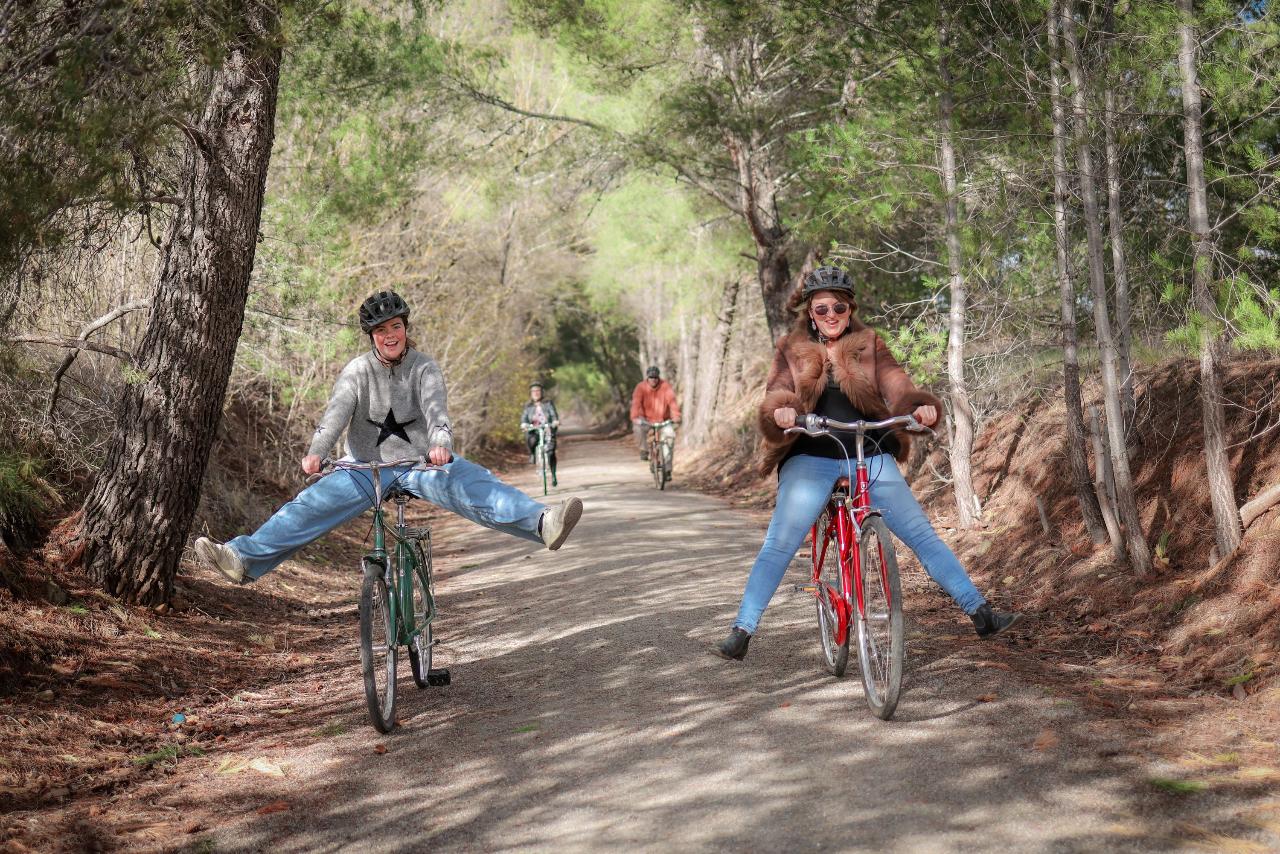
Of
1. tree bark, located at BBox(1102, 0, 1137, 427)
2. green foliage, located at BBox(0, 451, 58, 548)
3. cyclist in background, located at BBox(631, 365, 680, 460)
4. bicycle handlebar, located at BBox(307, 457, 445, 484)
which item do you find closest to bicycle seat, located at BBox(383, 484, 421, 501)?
bicycle handlebar, located at BBox(307, 457, 445, 484)

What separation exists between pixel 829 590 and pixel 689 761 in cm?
142

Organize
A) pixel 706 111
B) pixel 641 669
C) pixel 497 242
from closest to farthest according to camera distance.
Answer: pixel 641 669 < pixel 706 111 < pixel 497 242

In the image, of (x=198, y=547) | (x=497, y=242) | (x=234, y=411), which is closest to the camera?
(x=198, y=547)

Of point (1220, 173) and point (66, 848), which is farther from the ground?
point (1220, 173)

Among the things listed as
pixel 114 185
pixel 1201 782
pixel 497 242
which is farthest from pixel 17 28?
pixel 497 242

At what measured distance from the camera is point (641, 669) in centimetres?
682

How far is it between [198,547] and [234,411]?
923 cm

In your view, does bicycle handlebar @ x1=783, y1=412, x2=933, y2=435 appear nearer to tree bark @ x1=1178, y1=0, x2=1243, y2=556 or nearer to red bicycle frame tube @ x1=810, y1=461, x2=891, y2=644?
red bicycle frame tube @ x1=810, y1=461, x2=891, y2=644

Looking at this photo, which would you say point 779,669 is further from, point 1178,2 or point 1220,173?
point 1178,2

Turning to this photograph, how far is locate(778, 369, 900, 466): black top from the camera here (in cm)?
598

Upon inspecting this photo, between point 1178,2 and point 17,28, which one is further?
point 1178,2

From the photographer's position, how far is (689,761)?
5004 mm

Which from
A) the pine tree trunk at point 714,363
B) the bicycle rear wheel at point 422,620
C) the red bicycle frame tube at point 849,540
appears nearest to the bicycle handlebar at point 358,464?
the bicycle rear wheel at point 422,620

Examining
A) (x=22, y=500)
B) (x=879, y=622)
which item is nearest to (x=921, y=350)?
(x=879, y=622)
